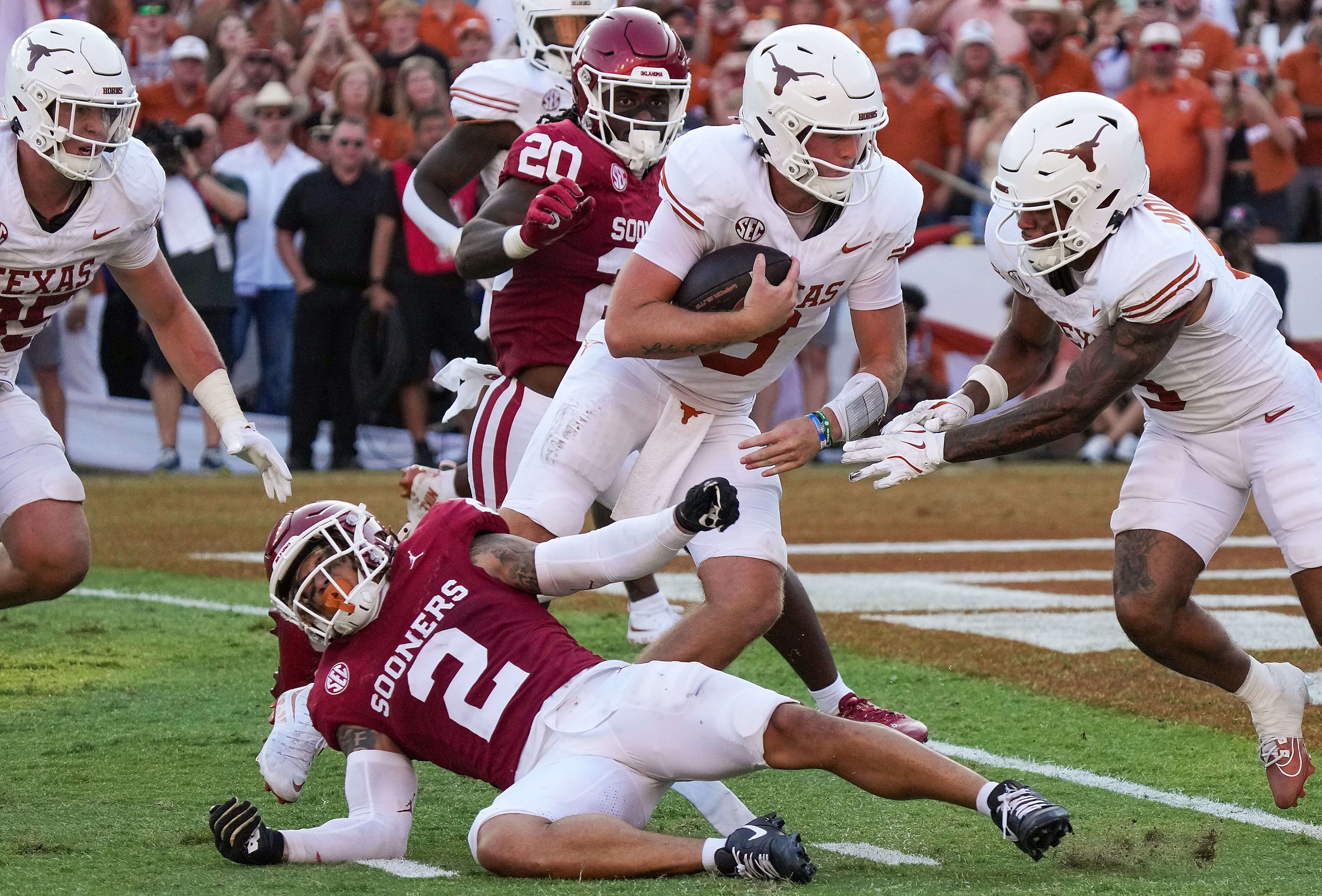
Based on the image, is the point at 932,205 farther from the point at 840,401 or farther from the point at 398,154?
the point at 840,401

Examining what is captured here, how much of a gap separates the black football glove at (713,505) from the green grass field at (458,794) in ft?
2.18

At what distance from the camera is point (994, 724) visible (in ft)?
16.9

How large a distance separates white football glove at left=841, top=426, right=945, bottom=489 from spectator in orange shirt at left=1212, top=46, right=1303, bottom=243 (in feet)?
26.8

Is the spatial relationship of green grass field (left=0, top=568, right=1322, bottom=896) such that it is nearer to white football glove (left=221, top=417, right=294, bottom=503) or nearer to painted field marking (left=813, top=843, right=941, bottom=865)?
painted field marking (left=813, top=843, right=941, bottom=865)

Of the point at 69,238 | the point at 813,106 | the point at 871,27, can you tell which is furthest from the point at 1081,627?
the point at 871,27

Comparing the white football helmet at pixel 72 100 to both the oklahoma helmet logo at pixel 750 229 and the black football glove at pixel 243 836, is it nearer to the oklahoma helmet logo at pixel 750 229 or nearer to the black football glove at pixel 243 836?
the oklahoma helmet logo at pixel 750 229

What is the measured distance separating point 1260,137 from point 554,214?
26.8 feet

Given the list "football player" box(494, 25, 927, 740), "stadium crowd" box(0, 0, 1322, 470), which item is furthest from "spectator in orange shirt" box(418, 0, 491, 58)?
"football player" box(494, 25, 927, 740)

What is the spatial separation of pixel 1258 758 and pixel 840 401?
147cm

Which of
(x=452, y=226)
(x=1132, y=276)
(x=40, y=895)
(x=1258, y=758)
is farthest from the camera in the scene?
(x=452, y=226)

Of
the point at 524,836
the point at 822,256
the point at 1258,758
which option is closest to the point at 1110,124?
the point at 822,256

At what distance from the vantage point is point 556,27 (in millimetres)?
5715

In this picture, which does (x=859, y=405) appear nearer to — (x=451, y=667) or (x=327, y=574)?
(x=451, y=667)

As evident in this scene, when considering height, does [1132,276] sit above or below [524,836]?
above
